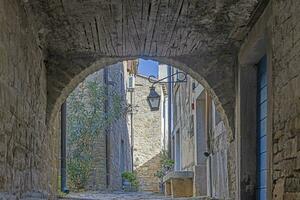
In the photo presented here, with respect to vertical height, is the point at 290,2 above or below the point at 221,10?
below

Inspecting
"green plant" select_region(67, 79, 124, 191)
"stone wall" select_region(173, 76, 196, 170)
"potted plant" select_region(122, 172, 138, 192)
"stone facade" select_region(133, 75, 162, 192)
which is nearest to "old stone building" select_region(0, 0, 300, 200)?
"stone wall" select_region(173, 76, 196, 170)

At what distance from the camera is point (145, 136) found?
24.8m

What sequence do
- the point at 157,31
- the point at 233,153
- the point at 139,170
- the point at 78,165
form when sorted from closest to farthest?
1. the point at 157,31
2. the point at 233,153
3. the point at 78,165
4. the point at 139,170

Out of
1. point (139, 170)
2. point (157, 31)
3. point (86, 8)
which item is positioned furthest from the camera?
point (139, 170)

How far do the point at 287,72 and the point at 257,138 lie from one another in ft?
7.61

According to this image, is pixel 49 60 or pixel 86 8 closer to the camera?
pixel 86 8

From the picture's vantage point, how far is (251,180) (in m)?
5.75

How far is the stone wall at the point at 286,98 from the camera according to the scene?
3.31 metres

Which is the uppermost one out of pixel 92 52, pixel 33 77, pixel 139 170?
pixel 92 52

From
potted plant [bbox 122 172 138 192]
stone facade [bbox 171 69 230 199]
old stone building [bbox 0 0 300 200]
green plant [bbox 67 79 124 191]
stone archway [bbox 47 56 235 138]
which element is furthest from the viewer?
potted plant [bbox 122 172 138 192]

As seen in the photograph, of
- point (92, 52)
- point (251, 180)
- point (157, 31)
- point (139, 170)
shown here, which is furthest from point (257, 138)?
point (139, 170)

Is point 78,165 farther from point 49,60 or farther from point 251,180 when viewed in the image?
point 251,180

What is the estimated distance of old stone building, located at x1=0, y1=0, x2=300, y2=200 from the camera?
143 inches

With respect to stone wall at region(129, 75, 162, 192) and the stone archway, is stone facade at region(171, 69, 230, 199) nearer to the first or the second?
the stone archway
